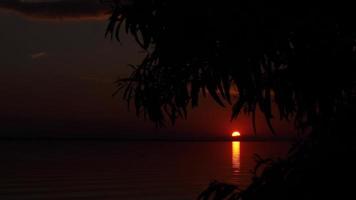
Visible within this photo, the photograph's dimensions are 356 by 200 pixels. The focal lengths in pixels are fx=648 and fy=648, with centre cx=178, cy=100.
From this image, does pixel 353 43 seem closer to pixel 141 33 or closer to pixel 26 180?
pixel 141 33

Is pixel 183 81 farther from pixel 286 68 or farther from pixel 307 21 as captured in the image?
pixel 307 21

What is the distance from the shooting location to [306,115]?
406cm

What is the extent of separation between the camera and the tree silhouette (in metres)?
3.35

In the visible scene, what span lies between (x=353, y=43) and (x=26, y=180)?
72.1 metres

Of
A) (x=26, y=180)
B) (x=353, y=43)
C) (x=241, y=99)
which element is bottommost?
(x=26, y=180)

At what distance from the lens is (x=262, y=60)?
3477 millimetres

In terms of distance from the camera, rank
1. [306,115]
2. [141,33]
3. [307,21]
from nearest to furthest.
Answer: [307,21] → [141,33] → [306,115]

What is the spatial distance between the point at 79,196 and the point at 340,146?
5115cm

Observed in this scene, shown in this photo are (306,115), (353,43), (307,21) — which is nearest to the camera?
(307,21)

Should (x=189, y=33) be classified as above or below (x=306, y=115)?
above

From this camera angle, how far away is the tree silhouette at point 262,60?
11.0ft

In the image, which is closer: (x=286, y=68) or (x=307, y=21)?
(x=307, y=21)

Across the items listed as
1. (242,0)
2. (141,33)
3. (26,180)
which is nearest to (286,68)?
(242,0)

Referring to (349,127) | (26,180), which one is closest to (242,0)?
(349,127)
